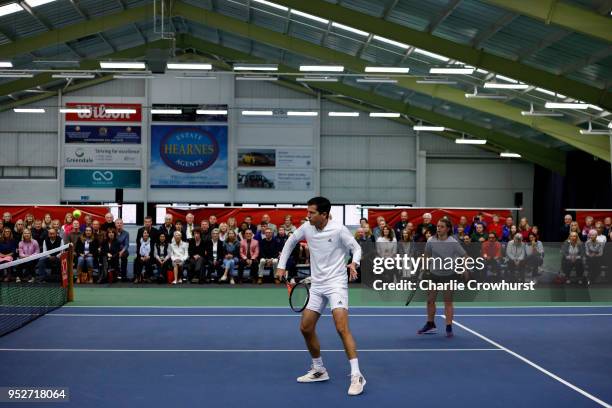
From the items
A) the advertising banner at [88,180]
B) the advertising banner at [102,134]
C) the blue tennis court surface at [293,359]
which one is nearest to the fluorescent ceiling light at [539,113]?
the blue tennis court surface at [293,359]

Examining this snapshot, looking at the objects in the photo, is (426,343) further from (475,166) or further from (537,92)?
(475,166)

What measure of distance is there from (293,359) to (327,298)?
6.19ft

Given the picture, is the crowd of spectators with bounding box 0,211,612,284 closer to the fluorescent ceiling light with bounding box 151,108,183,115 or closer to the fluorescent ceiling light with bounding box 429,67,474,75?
the fluorescent ceiling light with bounding box 429,67,474,75

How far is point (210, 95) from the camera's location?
39.6 meters

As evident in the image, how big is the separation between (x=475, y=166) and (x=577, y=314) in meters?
29.5

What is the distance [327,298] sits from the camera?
7.55m

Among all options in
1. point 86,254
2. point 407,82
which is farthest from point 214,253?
point 407,82

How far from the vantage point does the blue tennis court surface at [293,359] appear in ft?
23.5

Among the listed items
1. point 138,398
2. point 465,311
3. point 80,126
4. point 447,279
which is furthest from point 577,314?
point 80,126

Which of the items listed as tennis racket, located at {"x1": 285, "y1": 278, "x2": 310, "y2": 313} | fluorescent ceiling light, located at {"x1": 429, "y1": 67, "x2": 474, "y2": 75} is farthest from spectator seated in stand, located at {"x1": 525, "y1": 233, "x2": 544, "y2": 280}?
tennis racket, located at {"x1": 285, "y1": 278, "x2": 310, "y2": 313}

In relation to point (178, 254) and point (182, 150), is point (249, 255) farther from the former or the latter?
point (182, 150)

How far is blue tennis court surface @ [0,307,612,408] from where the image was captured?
282 inches

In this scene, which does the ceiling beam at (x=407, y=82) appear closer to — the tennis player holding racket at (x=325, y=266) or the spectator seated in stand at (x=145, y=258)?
the spectator seated in stand at (x=145, y=258)

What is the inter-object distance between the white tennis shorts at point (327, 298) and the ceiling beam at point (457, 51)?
51.4 ft
